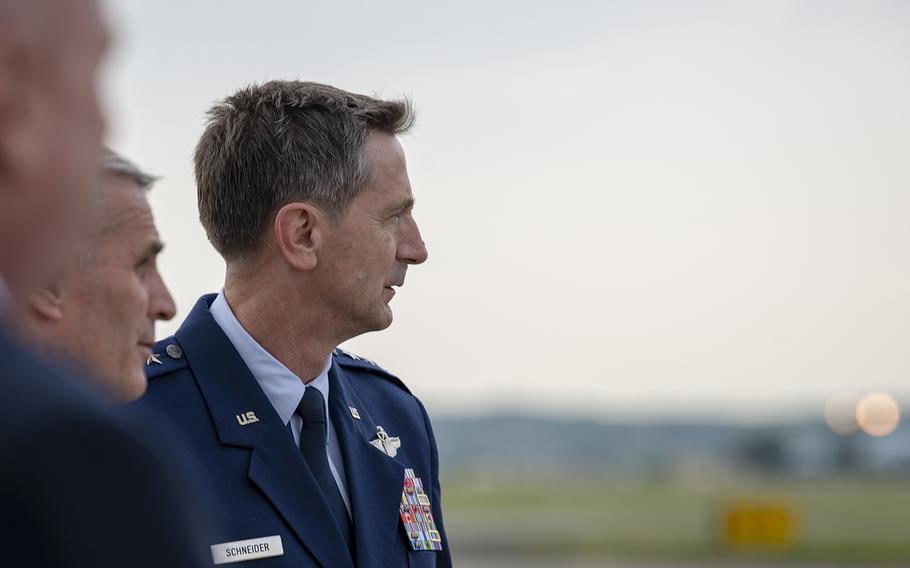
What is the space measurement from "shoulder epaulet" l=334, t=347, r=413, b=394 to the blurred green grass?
911 inches

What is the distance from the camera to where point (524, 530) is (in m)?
39.5

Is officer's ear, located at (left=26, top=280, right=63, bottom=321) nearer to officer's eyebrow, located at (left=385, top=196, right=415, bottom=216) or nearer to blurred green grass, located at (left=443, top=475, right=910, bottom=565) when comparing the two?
officer's eyebrow, located at (left=385, top=196, right=415, bottom=216)

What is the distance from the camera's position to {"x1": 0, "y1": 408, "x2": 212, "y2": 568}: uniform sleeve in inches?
32.0

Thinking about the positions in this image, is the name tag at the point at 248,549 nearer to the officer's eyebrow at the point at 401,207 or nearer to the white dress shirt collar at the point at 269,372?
the white dress shirt collar at the point at 269,372

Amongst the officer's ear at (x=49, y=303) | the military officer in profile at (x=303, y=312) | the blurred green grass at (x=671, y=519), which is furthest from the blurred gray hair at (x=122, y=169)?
the blurred green grass at (x=671, y=519)

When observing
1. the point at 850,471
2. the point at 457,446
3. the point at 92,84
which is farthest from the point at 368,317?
the point at 457,446

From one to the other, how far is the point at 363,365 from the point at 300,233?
25.1 inches

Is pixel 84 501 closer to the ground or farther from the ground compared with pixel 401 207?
closer to the ground

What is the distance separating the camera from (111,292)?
7.20 ft

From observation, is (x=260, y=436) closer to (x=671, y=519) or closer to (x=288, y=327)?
(x=288, y=327)

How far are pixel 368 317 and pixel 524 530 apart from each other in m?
36.9

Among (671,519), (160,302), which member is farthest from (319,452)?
(671,519)

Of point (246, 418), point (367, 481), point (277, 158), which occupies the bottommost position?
point (367, 481)

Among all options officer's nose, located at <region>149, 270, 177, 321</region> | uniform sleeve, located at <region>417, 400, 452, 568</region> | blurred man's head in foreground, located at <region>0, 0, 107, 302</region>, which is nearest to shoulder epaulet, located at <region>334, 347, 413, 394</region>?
uniform sleeve, located at <region>417, 400, 452, 568</region>
